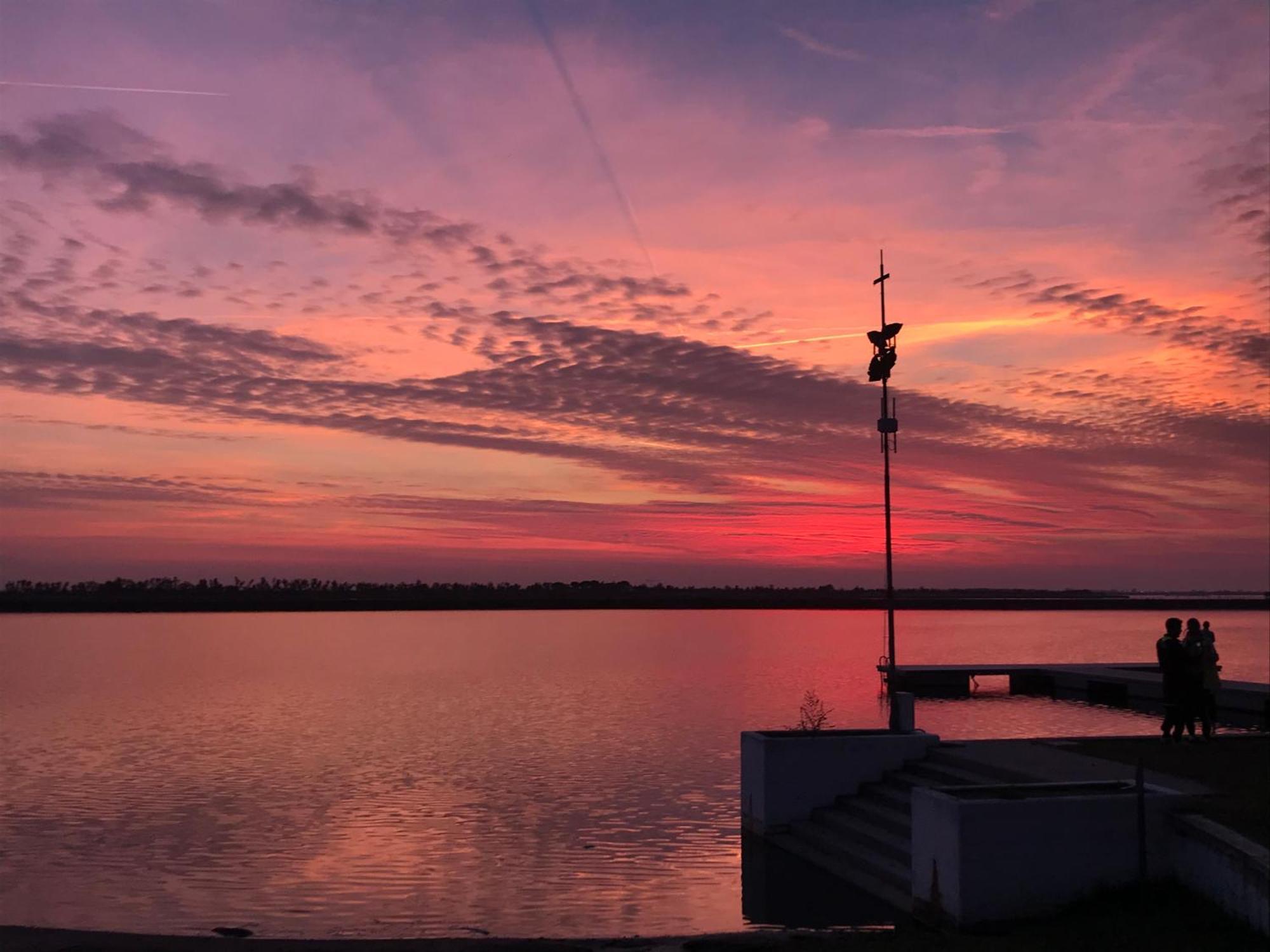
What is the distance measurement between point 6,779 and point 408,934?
15325 millimetres

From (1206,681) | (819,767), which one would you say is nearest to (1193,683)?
(1206,681)

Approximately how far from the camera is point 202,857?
17.7 m

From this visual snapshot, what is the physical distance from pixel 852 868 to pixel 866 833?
0.65m

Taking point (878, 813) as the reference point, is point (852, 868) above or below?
below

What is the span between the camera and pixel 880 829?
16.4 meters

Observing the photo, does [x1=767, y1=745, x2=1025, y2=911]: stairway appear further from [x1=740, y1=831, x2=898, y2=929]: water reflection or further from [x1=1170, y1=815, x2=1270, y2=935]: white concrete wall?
[x1=1170, y1=815, x2=1270, y2=935]: white concrete wall

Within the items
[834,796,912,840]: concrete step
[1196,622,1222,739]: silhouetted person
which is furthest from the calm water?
[1196,622,1222,739]: silhouetted person

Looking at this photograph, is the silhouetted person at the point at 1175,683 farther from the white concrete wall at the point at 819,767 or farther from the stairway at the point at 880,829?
the white concrete wall at the point at 819,767

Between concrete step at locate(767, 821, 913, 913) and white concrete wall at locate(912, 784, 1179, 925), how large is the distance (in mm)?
1541

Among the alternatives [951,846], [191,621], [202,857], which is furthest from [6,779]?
[191,621]

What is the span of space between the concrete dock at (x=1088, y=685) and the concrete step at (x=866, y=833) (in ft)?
67.1

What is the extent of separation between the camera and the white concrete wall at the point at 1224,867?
10875 mm

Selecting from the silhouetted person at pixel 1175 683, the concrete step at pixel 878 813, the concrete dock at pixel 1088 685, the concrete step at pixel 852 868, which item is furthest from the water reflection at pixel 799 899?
the concrete dock at pixel 1088 685

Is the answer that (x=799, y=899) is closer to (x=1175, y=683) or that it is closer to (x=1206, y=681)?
A: (x=1175, y=683)
